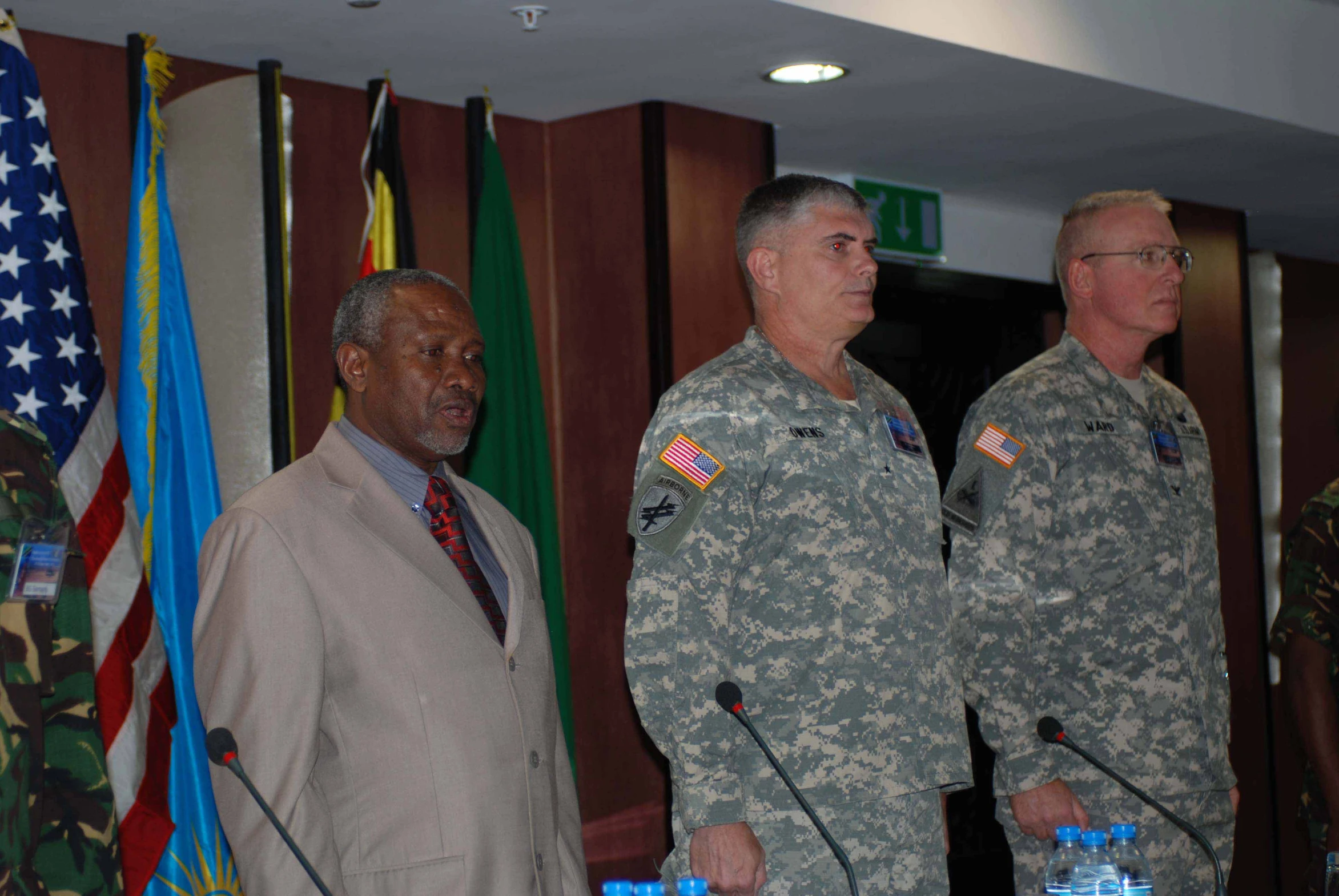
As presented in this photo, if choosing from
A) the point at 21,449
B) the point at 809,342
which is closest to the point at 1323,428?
the point at 809,342

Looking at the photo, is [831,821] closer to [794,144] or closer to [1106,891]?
[1106,891]

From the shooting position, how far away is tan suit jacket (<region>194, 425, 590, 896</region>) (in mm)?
1926

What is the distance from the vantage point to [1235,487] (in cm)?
560

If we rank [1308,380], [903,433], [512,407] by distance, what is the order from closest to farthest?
[903,433]
[512,407]
[1308,380]

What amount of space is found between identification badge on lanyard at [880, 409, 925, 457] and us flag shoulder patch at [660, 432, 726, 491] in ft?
1.26

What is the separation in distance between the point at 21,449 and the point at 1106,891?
1580 millimetres

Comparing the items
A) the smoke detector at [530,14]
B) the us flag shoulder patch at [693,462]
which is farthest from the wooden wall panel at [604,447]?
the us flag shoulder patch at [693,462]

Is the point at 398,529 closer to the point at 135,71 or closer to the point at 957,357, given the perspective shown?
the point at 135,71

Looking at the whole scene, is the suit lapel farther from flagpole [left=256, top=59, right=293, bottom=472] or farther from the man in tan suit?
flagpole [left=256, top=59, right=293, bottom=472]

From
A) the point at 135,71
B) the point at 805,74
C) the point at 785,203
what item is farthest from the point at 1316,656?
the point at 135,71

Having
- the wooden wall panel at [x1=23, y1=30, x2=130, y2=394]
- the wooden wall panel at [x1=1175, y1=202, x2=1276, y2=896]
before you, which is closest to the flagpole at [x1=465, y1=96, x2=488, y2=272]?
the wooden wall panel at [x1=23, y1=30, x2=130, y2=394]

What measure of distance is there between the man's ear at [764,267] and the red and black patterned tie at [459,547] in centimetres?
73

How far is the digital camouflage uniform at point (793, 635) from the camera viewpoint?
228 centimetres

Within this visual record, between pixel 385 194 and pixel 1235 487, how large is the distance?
139 inches
